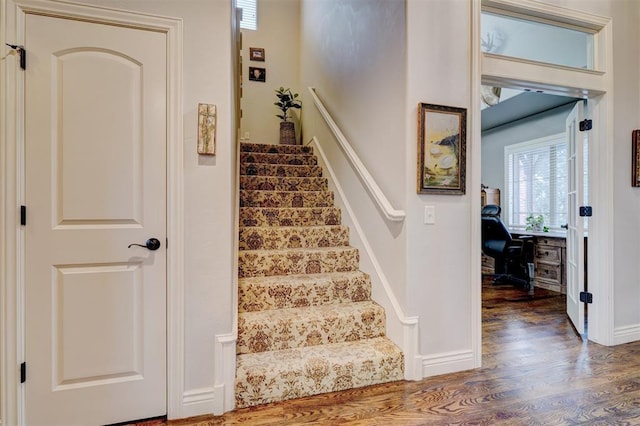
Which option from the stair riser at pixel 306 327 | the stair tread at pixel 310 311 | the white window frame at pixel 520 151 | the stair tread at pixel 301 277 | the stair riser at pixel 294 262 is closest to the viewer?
the stair riser at pixel 306 327

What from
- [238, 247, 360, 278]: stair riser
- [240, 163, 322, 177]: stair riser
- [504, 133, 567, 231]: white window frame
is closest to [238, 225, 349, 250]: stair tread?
[238, 247, 360, 278]: stair riser

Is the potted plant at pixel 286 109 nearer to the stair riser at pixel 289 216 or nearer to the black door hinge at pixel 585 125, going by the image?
the stair riser at pixel 289 216

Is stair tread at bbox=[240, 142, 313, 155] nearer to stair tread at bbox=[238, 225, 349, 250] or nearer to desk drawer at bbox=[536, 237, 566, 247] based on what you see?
stair tread at bbox=[238, 225, 349, 250]

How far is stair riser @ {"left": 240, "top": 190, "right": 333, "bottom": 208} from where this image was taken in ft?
10.9

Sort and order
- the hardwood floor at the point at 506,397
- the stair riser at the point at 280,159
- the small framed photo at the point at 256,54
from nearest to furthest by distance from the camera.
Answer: the hardwood floor at the point at 506,397, the stair riser at the point at 280,159, the small framed photo at the point at 256,54

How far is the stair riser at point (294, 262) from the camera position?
103 inches

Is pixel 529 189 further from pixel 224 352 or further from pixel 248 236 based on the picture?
pixel 224 352

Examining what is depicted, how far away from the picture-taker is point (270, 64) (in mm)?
5523

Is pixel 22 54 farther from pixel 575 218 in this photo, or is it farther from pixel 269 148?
pixel 575 218

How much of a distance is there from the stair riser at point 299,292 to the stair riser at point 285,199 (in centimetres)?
103

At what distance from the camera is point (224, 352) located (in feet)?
6.02

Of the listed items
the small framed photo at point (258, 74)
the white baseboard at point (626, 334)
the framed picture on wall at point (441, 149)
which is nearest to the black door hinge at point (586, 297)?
the white baseboard at point (626, 334)

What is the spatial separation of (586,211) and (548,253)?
74.1 inches

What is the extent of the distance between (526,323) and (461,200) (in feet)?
5.84
